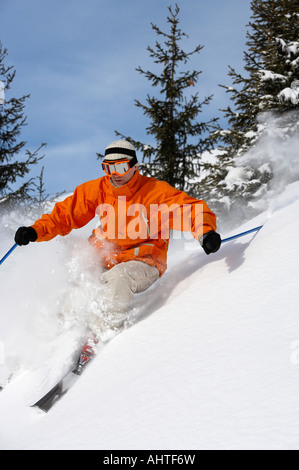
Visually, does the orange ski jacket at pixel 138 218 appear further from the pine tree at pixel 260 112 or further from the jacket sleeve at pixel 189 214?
the pine tree at pixel 260 112

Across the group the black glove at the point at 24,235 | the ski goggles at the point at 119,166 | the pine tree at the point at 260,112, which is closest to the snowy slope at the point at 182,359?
the black glove at the point at 24,235

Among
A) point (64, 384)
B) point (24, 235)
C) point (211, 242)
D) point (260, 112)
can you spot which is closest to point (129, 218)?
point (211, 242)

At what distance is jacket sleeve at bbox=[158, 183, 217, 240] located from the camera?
10.5 feet

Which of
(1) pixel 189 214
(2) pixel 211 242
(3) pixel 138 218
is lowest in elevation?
(2) pixel 211 242

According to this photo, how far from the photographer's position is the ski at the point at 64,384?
260 centimetres

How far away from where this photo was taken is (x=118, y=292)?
312cm

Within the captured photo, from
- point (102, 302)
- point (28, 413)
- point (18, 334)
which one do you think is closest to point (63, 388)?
point (28, 413)

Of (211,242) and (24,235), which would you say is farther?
(24,235)

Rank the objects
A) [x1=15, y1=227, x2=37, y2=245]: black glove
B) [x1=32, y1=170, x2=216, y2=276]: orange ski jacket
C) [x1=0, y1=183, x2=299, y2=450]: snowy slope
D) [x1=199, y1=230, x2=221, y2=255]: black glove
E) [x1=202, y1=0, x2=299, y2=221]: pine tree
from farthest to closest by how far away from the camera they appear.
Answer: [x1=202, y1=0, x2=299, y2=221]: pine tree, [x1=15, y1=227, x2=37, y2=245]: black glove, [x1=32, y1=170, x2=216, y2=276]: orange ski jacket, [x1=199, y1=230, x2=221, y2=255]: black glove, [x1=0, y1=183, x2=299, y2=450]: snowy slope

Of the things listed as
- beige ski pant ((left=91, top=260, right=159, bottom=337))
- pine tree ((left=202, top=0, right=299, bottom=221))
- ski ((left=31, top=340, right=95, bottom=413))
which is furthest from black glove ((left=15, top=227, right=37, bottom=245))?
pine tree ((left=202, top=0, right=299, bottom=221))

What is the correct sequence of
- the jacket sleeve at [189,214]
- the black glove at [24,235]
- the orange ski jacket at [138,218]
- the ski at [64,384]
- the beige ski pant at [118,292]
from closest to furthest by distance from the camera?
the ski at [64,384] < the beige ski pant at [118,292] < the jacket sleeve at [189,214] < the orange ski jacket at [138,218] < the black glove at [24,235]

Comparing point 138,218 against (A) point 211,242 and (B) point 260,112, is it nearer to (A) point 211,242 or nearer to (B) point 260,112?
(A) point 211,242

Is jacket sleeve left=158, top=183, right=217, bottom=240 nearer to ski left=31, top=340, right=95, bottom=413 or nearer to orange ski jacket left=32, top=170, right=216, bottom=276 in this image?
orange ski jacket left=32, top=170, right=216, bottom=276

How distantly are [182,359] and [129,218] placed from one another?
5.63ft
